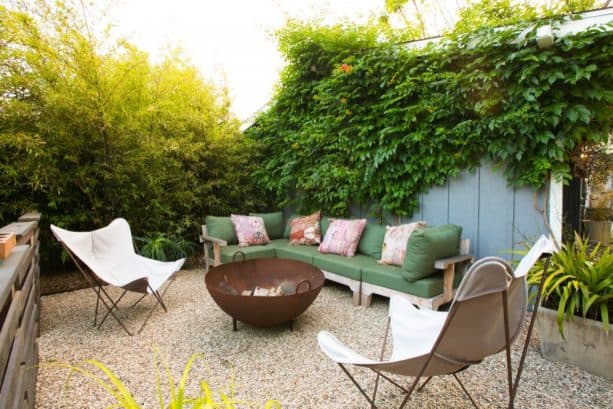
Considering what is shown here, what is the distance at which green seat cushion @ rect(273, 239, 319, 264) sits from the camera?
398 cm

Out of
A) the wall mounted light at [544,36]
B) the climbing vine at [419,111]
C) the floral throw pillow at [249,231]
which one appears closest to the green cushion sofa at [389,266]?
the floral throw pillow at [249,231]

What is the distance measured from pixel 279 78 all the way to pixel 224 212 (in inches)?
80.7

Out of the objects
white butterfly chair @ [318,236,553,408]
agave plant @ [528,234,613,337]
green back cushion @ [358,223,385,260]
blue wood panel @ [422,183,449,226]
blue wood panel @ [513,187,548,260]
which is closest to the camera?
white butterfly chair @ [318,236,553,408]

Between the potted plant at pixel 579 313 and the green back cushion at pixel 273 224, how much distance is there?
315 centimetres

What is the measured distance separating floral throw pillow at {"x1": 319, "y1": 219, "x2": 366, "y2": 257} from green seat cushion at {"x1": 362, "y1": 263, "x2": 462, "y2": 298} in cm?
46

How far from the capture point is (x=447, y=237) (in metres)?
3.07

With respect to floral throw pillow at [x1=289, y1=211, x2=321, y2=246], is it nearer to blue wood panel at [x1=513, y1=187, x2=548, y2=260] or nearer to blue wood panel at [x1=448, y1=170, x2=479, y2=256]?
blue wood panel at [x1=448, y1=170, x2=479, y2=256]

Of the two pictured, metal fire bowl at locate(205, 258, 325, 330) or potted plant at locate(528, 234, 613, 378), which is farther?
metal fire bowl at locate(205, 258, 325, 330)

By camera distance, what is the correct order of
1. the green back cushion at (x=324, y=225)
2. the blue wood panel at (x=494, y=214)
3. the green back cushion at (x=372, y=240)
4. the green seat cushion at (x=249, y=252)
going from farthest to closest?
the green back cushion at (x=324, y=225)
the green seat cushion at (x=249, y=252)
the green back cushion at (x=372, y=240)
the blue wood panel at (x=494, y=214)

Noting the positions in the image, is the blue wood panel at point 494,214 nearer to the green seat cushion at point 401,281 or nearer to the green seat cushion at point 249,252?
the green seat cushion at point 401,281

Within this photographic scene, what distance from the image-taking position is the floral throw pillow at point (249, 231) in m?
4.46

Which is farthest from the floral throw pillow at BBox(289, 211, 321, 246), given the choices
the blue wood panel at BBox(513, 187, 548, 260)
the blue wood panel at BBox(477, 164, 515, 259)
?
the blue wood panel at BBox(513, 187, 548, 260)

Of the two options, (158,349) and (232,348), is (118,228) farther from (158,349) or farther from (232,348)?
(232,348)

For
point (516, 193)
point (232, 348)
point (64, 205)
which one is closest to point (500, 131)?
point (516, 193)
